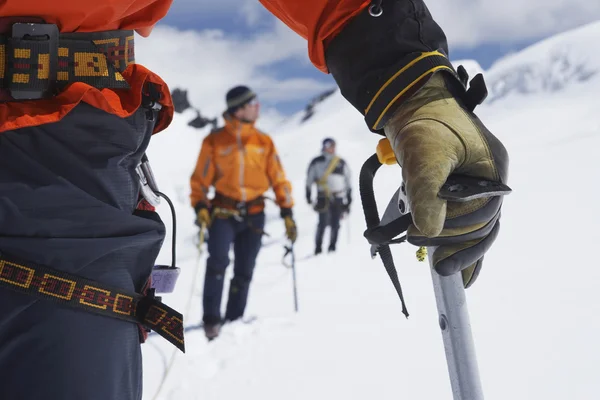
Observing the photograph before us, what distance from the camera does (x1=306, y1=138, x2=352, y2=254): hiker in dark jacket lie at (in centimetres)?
1070

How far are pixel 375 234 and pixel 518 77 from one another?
36.9 meters

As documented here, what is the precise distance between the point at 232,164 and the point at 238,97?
2.08 feet

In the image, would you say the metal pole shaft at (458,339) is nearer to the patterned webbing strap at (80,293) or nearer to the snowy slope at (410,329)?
the patterned webbing strap at (80,293)

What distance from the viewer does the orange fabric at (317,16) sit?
1.30m

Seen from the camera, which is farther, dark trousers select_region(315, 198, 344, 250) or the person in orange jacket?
dark trousers select_region(315, 198, 344, 250)

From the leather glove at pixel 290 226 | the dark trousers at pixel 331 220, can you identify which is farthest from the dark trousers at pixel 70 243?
the dark trousers at pixel 331 220

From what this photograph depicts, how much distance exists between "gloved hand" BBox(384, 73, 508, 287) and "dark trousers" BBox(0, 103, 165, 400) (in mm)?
571

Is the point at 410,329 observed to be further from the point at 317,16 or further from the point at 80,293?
the point at 80,293

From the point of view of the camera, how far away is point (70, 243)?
3.27ft

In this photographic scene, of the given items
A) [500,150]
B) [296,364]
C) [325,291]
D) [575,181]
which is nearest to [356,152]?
[575,181]

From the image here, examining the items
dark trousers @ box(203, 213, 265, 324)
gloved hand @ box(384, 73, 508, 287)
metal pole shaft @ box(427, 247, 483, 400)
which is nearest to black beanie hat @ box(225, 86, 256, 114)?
dark trousers @ box(203, 213, 265, 324)

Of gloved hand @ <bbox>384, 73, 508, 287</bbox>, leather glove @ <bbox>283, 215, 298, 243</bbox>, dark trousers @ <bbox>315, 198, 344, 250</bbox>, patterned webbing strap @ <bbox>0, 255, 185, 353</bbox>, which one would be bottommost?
patterned webbing strap @ <bbox>0, 255, 185, 353</bbox>

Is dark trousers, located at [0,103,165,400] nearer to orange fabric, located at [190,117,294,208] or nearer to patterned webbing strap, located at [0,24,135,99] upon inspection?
patterned webbing strap, located at [0,24,135,99]

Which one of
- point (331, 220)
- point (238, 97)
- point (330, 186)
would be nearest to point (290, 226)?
point (238, 97)
